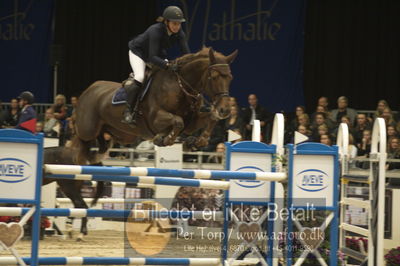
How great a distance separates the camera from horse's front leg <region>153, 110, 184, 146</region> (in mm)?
5832

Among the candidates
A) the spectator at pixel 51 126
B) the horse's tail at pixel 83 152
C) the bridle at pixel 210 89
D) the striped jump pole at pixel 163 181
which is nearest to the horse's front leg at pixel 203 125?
the bridle at pixel 210 89

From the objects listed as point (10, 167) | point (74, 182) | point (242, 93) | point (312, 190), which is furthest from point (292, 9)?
point (10, 167)

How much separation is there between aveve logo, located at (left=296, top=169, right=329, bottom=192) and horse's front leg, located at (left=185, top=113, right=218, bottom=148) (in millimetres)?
1073

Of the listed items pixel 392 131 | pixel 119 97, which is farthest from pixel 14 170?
pixel 392 131

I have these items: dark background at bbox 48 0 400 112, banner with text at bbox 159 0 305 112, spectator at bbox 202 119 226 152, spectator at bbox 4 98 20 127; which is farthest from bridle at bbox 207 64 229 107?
dark background at bbox 48 0 400 112

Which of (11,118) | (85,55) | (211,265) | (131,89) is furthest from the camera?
(85,55)

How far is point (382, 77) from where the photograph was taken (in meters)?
12.3

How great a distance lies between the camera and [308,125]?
947cm

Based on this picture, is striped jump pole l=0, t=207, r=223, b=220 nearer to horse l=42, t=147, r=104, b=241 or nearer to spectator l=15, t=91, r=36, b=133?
horse l=42, t=147, r=104, b=241

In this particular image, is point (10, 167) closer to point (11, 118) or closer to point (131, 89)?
point (131, 89)

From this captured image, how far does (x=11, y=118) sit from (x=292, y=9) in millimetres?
5166

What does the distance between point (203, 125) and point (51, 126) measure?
16.7 feet

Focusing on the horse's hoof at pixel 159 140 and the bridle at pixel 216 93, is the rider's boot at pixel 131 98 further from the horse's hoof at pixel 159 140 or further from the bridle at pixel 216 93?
the bridle at pixel 216 93

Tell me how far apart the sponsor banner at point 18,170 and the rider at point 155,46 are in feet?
6.40
